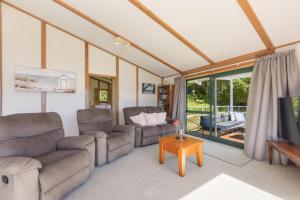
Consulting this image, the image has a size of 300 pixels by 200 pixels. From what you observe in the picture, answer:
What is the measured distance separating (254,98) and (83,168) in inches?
128

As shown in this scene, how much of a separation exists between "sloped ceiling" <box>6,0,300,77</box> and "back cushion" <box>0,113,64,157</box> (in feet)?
7.05

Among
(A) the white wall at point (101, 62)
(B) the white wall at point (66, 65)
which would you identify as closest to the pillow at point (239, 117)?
(A) the white wall at point (101, 62)

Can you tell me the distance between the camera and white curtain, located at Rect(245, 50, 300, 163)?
2733 mm

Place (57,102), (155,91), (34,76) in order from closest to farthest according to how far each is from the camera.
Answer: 1. (34,76)
2. (57,102)
3. (155,91)

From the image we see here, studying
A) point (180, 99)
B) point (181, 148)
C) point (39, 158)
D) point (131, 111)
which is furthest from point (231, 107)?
point (39, 158)

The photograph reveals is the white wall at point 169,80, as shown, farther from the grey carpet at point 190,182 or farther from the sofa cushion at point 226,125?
the grey carpet at point 190,182

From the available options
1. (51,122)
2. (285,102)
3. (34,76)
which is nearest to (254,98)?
(285,102)

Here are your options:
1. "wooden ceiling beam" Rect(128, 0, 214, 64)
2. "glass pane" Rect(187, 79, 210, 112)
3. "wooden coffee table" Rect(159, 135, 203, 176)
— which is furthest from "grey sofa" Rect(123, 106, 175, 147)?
"wooden ceiling beam" Rect(128, 0, 214, 64)

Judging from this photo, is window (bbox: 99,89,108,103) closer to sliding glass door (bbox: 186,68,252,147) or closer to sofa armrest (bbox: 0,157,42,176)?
sliding glass door (bbox: 186,68,252,147)

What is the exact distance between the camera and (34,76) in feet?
12.1

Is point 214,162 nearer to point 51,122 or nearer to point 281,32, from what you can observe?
point 281,32

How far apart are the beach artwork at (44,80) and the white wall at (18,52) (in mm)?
106

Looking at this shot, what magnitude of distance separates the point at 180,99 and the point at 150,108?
1.05 m

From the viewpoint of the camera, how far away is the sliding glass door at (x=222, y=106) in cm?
392
